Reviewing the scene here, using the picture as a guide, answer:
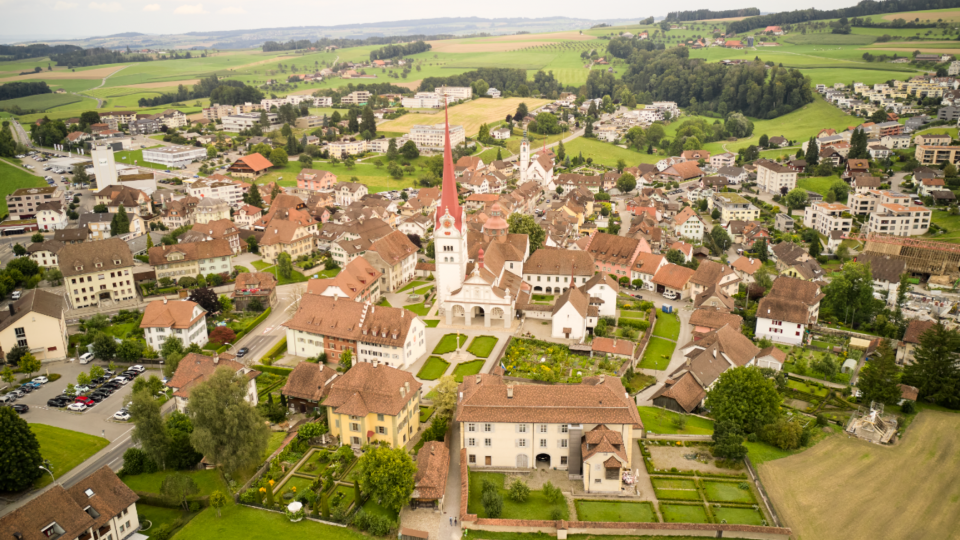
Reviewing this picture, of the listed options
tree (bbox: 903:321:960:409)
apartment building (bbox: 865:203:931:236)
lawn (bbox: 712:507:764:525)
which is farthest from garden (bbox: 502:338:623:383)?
apartment building (bbox: 865:203:931:236)

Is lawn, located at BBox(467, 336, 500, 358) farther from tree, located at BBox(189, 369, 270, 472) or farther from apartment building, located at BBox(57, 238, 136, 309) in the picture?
apartment building, located at BBox(57, 238, 136, 309)

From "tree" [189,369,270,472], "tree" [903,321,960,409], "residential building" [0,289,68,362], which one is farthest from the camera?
"residential building" [0,289,68,362]

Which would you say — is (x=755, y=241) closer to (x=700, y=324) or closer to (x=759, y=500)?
(x=700, y=324)

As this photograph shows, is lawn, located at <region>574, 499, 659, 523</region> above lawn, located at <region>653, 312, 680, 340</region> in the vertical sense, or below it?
above

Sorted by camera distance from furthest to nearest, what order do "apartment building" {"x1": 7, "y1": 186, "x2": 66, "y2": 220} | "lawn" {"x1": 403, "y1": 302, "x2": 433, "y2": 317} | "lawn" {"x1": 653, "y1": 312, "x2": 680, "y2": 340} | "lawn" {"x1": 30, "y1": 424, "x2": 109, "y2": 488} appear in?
"apartment building" {"x1": 7, "y1": 186, "x2": 66, "y2": 220} → "lawn" {"x1": 403, "y1": 302, "x2": 433, "y2": 317} → "lawn" {"x1": 653, "y1": 312, "x2": 680, "y2": 340} → "lawn" {"x1": 30, "y1": 424, "x2": 109, "y2": 488}

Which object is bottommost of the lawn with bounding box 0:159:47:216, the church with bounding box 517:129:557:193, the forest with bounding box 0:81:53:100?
the church with bounding box 517:129:557:193

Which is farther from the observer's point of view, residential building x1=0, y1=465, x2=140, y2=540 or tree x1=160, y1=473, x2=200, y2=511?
tree x1=160, y1=473, x2=200, y2=511
